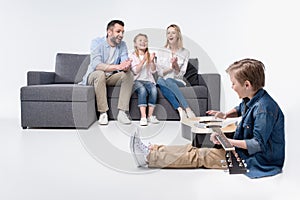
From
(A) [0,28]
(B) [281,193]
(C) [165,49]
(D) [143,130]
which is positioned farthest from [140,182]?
(A) [0,28]

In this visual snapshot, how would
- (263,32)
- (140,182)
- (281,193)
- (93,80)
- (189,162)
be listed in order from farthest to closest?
(263,32), (93,80), (189,162), (140,182), (281,193)

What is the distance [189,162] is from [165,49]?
1.35m

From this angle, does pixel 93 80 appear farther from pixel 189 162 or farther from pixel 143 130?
pixel 189 162

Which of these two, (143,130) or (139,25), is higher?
(139,25)

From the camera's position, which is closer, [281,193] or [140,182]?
[281,193]

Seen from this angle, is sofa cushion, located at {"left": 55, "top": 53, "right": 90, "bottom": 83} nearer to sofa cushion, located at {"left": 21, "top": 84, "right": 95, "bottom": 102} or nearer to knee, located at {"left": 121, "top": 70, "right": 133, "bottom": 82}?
knee, located at {"left": 121, "top": 70, "right": 133, "bottom": 82}

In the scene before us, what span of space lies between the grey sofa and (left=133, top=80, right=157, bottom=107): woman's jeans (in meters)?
0.08

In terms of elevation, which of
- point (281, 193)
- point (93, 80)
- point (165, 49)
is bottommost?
point (281, 193)

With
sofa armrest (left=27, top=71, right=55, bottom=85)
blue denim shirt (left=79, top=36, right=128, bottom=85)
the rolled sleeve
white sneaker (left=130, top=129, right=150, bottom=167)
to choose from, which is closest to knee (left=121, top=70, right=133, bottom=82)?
blue denim shirt (left=79, top=36, right=128, bottom=85)

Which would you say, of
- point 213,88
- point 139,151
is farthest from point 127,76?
point 139,151

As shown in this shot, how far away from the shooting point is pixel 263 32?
4.38m

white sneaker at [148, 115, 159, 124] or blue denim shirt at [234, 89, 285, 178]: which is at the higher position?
blue denim shirt at [234, 89, 285, 178]

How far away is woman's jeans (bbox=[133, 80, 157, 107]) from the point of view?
377 centimetres
